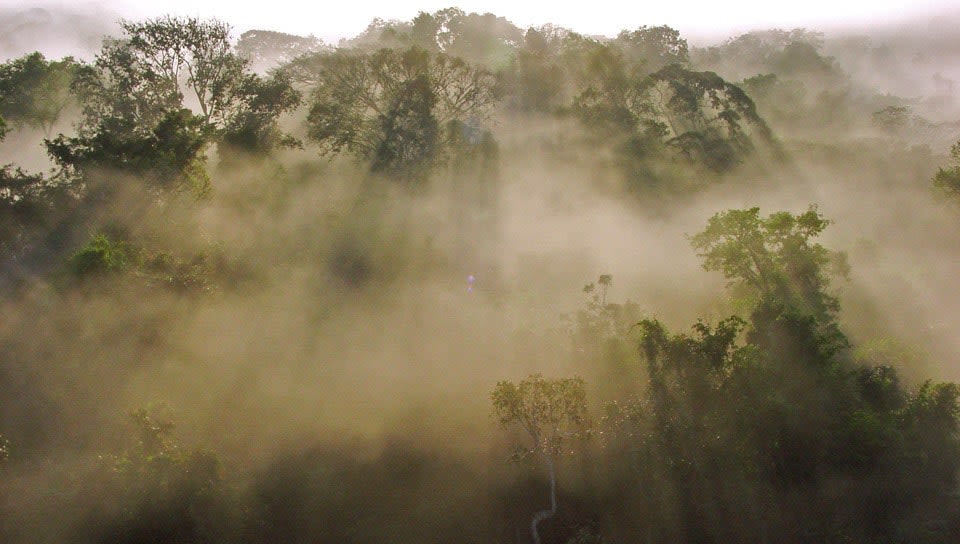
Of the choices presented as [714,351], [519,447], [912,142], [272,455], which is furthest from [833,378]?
[912,142]

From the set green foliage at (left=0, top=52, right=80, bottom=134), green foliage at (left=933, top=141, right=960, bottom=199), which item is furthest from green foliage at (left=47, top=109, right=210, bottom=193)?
green foliage at (left=933, top=141, right=960, bottom=199)

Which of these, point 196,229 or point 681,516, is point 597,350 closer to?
point 681,516

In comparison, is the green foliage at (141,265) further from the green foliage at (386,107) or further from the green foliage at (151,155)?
the green foliage at (386,107)

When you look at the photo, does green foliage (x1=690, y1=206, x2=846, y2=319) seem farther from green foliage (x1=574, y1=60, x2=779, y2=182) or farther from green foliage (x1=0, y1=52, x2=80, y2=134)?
green foliage (x1=0, y1=52, x2=80, y2=134)

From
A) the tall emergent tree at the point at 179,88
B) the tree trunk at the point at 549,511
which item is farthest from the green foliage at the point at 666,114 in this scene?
the tree trunk at the point at 549,511

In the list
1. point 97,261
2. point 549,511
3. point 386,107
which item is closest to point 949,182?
point 549,511

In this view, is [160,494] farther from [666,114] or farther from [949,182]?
[949,182]
